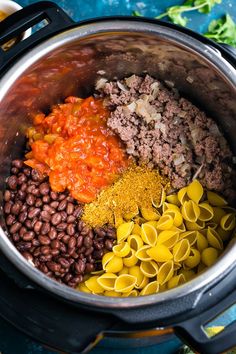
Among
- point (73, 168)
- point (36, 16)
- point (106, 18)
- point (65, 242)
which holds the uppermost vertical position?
point (106, 18)

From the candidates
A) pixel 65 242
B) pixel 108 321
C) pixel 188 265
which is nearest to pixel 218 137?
pixel 188 265

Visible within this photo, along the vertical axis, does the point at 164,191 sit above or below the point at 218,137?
below

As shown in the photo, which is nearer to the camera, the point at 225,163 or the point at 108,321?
the point at 108,321

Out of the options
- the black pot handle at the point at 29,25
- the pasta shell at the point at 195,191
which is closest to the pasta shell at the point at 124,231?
the pasta shell at the point at 195,191

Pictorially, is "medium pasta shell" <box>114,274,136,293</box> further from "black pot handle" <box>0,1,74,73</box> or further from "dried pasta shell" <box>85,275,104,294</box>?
"black pot handle" <box>0,1,74,73</box>

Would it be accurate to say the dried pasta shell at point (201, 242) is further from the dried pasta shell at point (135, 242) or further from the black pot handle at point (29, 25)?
the black pot handle at point (29, 25)

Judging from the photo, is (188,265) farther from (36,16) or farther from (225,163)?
(36,16)
